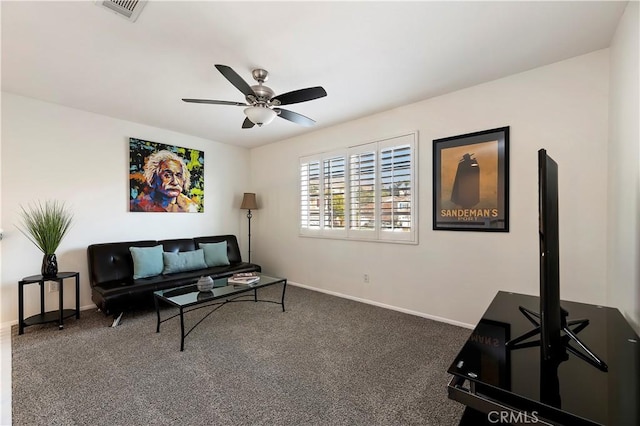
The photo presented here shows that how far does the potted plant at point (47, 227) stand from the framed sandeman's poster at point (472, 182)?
4.26 meters

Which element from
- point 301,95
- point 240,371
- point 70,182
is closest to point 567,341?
point 240,371

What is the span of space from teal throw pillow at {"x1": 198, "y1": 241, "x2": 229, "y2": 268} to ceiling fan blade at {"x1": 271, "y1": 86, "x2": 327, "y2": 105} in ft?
9.10

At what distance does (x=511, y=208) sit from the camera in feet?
8.91

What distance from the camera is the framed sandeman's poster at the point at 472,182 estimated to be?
9.07 ft

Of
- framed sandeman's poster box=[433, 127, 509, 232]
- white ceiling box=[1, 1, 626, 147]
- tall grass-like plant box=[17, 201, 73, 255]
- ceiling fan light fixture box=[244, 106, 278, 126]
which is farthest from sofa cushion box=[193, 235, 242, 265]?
framed sandeman's poster box=[433, 127, 509, 232]

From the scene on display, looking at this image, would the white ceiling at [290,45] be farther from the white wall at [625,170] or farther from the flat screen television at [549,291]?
the flat screen television at [549,291]

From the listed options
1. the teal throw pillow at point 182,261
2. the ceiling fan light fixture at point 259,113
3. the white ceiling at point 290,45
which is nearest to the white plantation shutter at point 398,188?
the white ceiling at point 290,45

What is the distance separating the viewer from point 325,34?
2.07 metres

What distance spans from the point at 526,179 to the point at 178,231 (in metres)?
4.70

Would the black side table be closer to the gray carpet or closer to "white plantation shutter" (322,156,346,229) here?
the gray carpet

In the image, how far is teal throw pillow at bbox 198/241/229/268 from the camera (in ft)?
14.2

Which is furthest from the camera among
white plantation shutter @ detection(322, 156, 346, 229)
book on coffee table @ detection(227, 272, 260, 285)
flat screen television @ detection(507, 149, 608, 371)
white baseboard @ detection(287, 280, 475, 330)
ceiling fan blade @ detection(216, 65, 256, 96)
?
white plantation shutter @ detection(322, 156, 346, 229)

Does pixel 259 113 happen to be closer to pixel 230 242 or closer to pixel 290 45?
pixel 290 45

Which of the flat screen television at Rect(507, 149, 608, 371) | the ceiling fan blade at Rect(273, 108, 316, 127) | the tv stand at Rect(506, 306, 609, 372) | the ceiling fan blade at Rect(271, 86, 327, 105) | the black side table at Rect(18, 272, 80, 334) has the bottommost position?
the black side table at Rect(18, 272, 80, 334)
